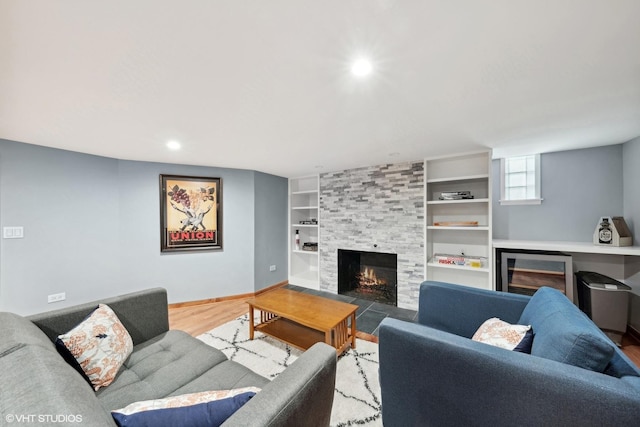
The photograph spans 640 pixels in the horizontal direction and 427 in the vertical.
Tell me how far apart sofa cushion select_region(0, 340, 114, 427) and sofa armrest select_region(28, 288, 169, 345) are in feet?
2.16

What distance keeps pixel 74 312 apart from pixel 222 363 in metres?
1.01

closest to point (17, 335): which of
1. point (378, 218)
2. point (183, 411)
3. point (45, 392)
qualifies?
point (45, 392)

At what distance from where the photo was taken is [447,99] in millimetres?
1683

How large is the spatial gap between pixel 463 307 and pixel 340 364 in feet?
3.91

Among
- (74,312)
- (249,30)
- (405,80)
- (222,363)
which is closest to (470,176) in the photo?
(405,80)

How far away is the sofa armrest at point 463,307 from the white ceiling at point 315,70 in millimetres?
1464

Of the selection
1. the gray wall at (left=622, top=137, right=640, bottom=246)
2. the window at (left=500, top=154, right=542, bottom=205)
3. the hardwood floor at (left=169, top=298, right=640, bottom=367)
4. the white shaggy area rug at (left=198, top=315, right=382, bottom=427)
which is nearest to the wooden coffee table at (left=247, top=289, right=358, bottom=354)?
the white shaggy area rug at (left=198, top=315, right=382, bottom=427)

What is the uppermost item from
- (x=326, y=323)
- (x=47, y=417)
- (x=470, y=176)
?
(x=470, y=176)

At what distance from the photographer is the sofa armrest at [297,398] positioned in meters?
0.73

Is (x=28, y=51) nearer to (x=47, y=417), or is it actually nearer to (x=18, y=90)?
(x=18, y=90)

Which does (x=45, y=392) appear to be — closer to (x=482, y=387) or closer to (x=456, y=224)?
(x=482, y=387)

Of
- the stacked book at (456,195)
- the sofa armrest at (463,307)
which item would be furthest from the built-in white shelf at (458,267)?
the sofa armrest at (463,307)

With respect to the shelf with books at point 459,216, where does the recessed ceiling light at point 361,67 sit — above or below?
above

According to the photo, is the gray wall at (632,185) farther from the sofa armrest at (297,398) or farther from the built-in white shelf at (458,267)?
the sofa armrest at (297,398)
